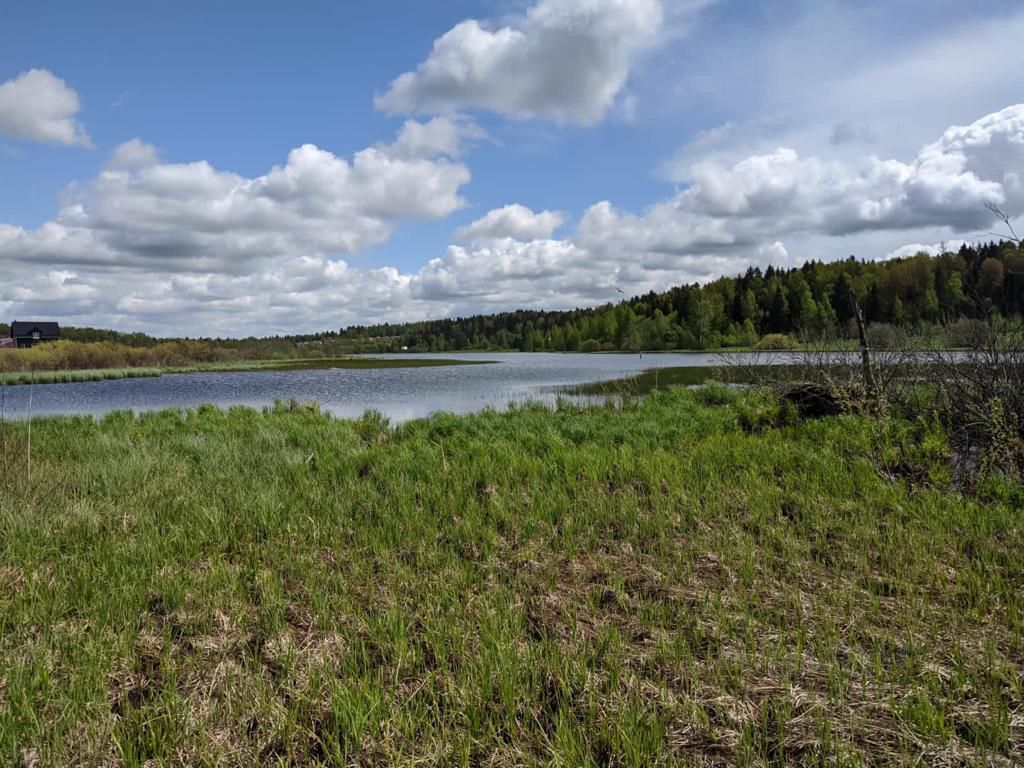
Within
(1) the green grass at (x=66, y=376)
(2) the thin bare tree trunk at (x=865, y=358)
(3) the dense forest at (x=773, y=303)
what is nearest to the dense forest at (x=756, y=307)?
(3) the dense forest at (x=773, y=303)

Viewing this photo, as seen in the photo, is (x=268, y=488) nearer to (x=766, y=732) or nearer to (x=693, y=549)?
(x=693, y=549)

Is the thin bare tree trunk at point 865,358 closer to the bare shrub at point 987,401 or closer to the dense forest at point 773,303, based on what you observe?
the bare shrub at point 987,401

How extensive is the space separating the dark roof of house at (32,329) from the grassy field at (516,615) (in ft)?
334

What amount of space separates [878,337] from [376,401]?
20.8 metres

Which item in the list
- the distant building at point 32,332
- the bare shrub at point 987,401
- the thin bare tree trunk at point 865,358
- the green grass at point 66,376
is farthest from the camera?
the distant building at point 32,332

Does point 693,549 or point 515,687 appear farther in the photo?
point 693,549

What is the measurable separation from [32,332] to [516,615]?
11154 centimetres

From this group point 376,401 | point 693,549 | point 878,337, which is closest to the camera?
point 693,549

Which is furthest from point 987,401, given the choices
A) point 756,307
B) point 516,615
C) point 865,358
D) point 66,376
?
point 756,307

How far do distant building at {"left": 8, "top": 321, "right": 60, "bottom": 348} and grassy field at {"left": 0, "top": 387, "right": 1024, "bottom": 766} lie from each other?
95.6 meters

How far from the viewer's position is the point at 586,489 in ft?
27.1

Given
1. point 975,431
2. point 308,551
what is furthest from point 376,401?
point 975,431

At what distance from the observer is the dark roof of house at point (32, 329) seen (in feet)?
273

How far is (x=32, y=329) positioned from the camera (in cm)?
8500
